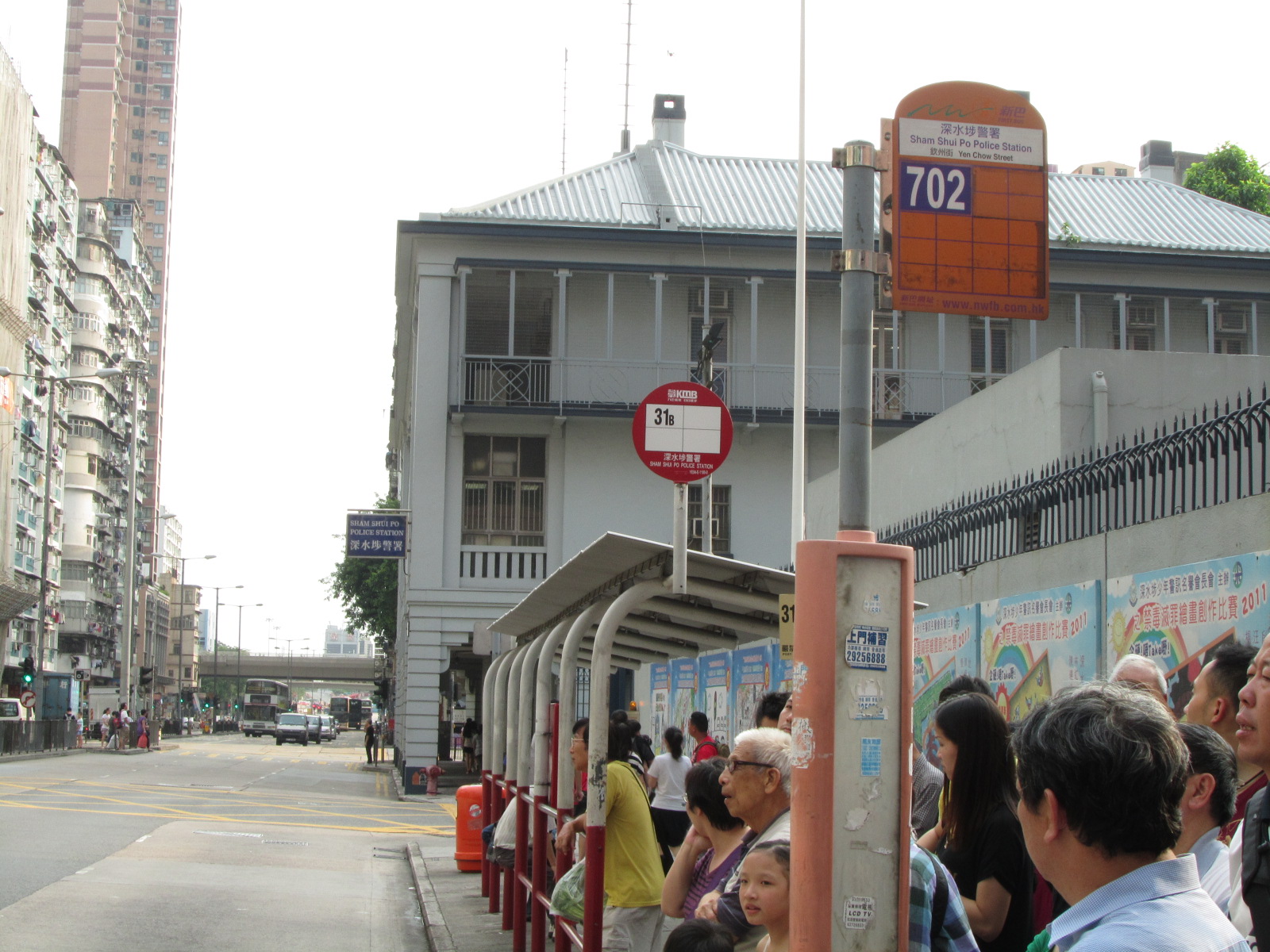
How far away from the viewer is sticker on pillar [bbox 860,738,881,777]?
4.43 meters

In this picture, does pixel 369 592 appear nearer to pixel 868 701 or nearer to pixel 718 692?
pixel 718 692

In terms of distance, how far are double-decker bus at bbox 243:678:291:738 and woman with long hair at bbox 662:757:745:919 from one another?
91316mm

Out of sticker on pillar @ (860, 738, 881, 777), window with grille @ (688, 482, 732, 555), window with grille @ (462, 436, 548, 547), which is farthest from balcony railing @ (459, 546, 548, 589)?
sticker on pillar @ (860, 738, 881, 777)

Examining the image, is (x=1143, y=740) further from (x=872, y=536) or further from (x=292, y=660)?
(x=292, y=660)

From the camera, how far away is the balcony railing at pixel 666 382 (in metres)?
30.2

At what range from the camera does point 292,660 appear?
129 m

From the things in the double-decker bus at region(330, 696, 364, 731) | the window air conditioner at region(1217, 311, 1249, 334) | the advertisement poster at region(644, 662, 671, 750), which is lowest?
the double-decker bus at region(330, 696, 364, 731)

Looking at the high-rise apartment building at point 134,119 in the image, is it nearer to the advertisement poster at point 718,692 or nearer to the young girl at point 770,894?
the advertisement poster at point 718,692

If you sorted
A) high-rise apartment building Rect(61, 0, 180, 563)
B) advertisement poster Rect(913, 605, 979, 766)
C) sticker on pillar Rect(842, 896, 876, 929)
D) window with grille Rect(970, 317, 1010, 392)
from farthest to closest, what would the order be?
high-rise apartment building Rect(61, 0, 180, 563)
window with grille Rect(970, 317, 1010, 392)
advertisement poster Rect(913, 605, 979, 766)
sticker on pillar Rect(842, 896, 876, 929)

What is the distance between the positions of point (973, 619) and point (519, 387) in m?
20.7

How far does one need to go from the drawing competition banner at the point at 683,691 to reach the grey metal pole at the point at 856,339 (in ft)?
38.2

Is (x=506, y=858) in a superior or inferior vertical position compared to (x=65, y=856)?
superior

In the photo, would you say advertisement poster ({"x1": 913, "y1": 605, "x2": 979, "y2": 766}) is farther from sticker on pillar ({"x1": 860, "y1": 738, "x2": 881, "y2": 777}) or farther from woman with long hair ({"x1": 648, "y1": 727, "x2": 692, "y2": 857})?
sticker on pillar ({"x1": 860, "y1": 738, "x2": 881, "y2": 777})

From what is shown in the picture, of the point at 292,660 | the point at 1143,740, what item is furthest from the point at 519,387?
the point at 292,660
